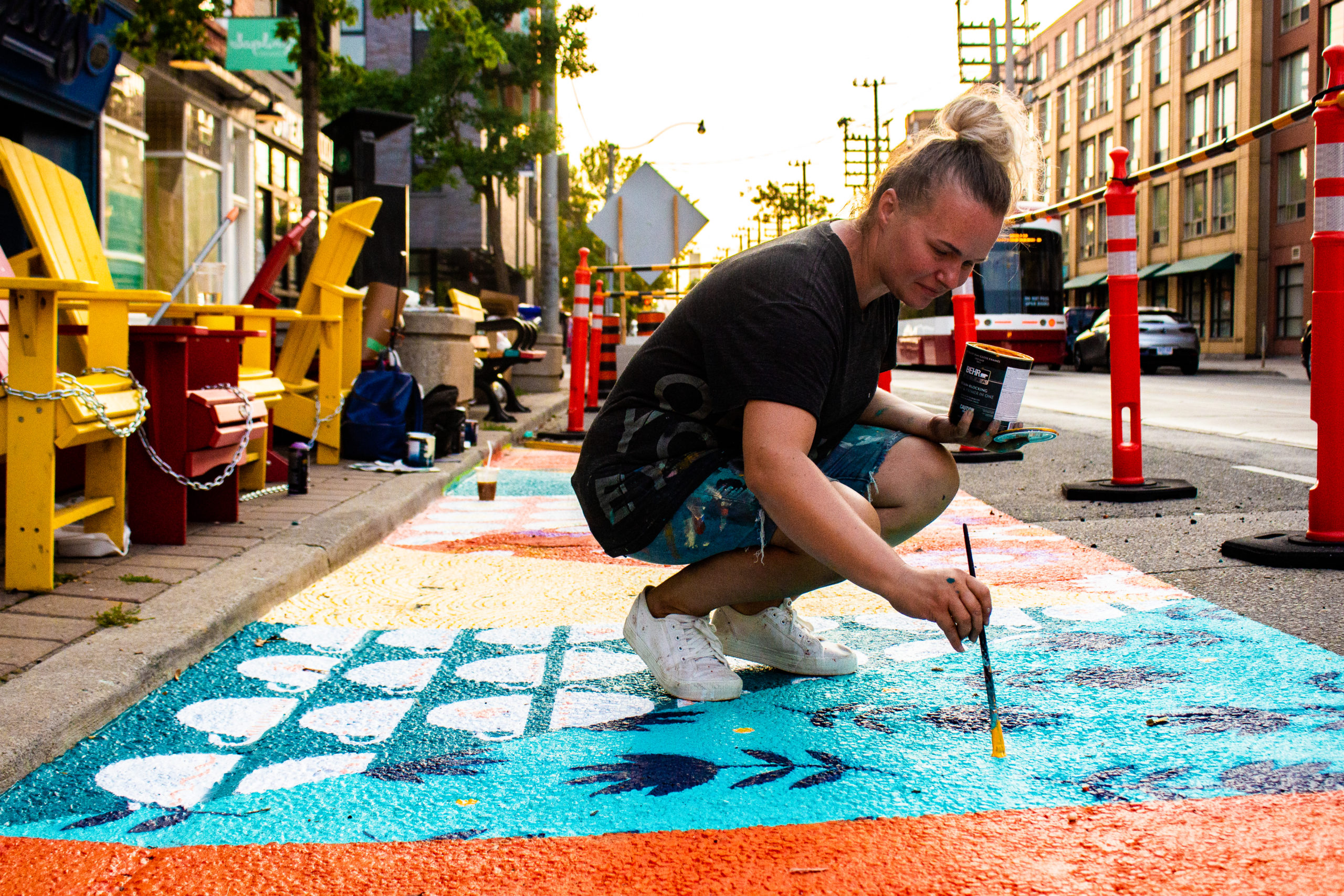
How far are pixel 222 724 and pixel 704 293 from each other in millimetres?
1387

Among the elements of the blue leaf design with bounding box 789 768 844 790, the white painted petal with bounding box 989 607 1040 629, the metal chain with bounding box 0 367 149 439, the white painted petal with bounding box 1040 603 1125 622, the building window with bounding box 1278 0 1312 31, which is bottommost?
the blue leaf design with bounding box 789 768 844 790

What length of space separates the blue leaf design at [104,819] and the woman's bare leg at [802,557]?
1.17 meters

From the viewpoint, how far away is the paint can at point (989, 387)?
268cm

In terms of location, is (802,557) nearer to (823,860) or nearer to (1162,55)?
(823,860)

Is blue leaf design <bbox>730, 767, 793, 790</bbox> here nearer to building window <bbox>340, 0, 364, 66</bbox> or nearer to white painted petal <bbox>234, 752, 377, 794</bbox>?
white painted petal <bbox>234, 752, 377, 794</bbox>

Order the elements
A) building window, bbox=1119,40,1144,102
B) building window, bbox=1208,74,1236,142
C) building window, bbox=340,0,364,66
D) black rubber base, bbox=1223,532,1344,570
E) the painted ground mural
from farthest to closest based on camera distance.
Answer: building window, bbox=1119,40,1144,102
building window, bbox=1208,74,1236,142
building window, bbox=340,0,364,66
black rubber base, bbox=1223,532,1344,570
the painted ground mural

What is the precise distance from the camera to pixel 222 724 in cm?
252

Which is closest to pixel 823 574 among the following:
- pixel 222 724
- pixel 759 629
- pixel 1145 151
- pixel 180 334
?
pixel 759 629

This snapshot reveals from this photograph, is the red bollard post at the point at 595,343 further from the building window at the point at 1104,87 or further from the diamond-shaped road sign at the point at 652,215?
the building window at the point at 1104,87

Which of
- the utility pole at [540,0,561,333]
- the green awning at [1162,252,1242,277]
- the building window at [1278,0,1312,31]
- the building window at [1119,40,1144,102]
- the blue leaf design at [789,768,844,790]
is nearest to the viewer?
the blue leaf design at [789,768,844,790]

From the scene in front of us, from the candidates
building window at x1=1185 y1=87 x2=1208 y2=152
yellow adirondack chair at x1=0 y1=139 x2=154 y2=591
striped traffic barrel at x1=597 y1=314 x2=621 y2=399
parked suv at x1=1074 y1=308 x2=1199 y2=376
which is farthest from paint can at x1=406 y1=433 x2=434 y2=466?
building window at x1=1185 y1=87 x2=1208 y2=152

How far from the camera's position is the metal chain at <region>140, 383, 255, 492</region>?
4.01 metres

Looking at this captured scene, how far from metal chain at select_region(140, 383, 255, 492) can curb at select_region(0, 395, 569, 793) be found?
29cm

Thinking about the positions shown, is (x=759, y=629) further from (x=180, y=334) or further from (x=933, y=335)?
(x=933, y=335)
